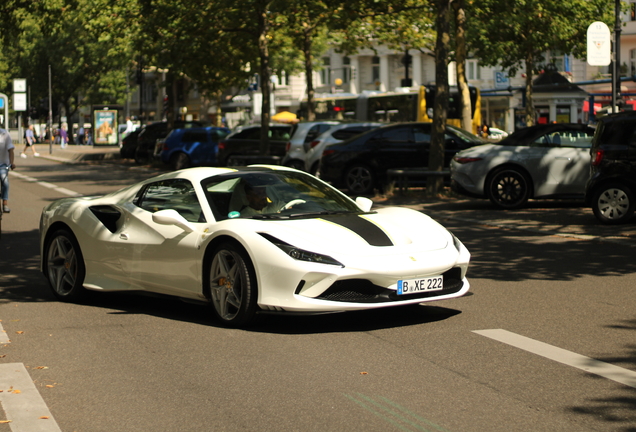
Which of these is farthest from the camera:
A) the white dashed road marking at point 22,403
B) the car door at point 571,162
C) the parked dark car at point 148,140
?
the parked dark car at point 148,140

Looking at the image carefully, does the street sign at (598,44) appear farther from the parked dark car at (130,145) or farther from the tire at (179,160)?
the parked dark car at (130,145)

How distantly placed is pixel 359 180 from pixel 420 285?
49.4 ft

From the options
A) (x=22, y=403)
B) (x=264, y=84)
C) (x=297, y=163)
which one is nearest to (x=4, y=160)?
(x=22, y=403)

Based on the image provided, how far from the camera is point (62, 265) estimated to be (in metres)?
9.03

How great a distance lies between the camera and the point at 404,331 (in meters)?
7.29

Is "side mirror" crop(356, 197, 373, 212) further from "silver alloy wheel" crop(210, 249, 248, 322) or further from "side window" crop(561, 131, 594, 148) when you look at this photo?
"side window" crop(561, 131, 594, 148)

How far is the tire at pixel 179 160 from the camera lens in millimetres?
34594

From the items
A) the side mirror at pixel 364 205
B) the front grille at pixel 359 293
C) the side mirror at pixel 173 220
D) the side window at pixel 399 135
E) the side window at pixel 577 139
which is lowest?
the front grille at pixel 359 293

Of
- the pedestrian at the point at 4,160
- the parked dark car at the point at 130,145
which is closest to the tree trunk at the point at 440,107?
the pedestrian at the point at 4,160

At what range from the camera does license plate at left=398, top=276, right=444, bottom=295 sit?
23.6 ft

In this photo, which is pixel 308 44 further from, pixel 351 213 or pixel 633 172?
pixel 351 213

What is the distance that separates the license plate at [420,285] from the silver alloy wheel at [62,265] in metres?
3.10

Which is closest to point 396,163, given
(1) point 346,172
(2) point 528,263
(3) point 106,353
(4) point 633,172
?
(1) point 346,172

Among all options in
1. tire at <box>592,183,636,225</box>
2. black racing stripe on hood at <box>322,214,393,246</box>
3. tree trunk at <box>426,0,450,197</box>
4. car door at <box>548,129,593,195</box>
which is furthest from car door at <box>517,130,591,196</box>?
black racing stripe on hood at <box>322,214,393,246</box>
